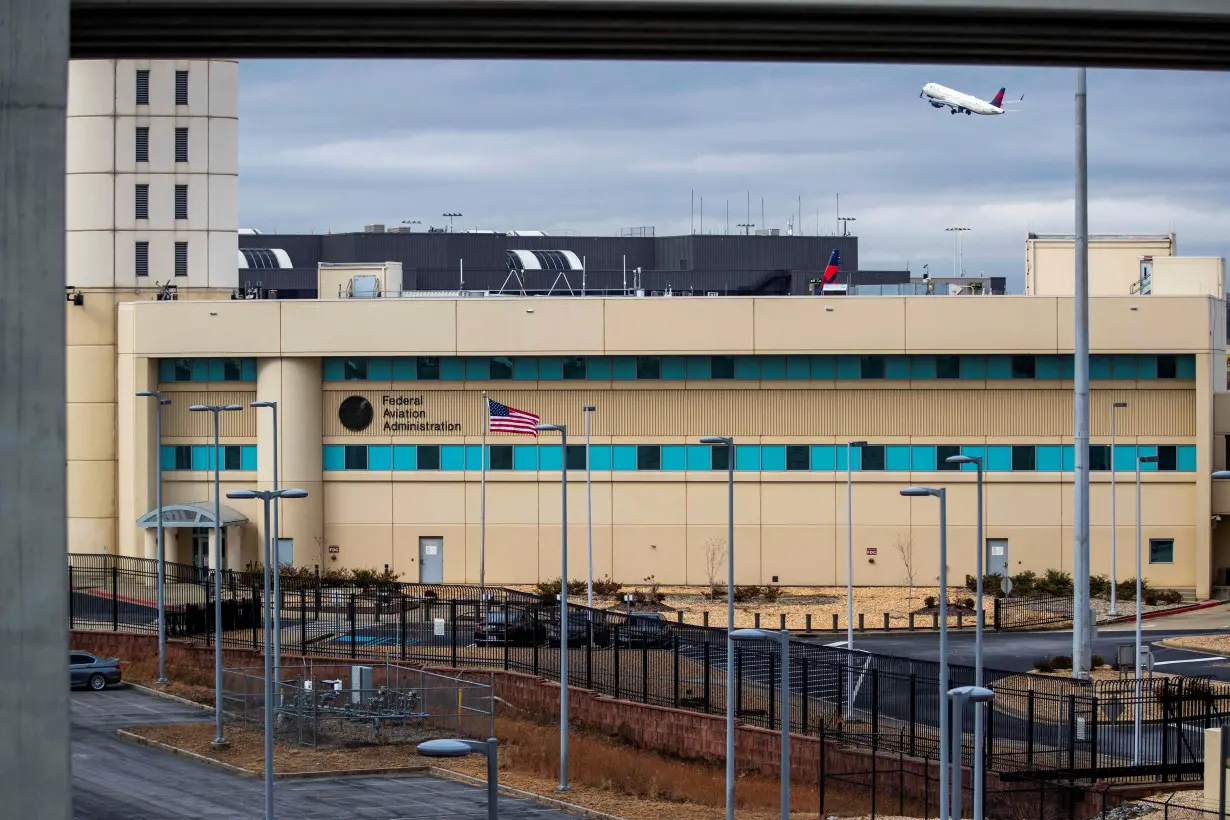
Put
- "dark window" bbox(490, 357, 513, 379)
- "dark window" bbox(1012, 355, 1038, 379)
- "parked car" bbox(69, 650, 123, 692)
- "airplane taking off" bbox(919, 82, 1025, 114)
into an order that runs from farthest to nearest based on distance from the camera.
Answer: "airplane taking off" bbox(919, 82, 1025, 114) < "dark window" bbox(490, 357, 513, 379) < "dark window" bbox(1012, 355, 1038, 379) < "parked car" bbox(69, 650, 123, 692)

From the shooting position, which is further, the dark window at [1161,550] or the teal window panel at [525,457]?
the teal window panel at [525,457]

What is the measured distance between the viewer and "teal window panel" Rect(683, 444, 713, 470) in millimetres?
70062

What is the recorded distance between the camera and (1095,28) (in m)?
14.0

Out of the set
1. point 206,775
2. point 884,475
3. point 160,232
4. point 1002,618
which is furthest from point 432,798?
point 160,232

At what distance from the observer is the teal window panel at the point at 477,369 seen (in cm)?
7056

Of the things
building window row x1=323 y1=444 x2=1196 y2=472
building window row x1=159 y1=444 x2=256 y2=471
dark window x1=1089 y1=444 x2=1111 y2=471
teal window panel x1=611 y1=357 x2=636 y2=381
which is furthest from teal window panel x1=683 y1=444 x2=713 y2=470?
building window row x1=159 y1=444 x2=256 y2=471

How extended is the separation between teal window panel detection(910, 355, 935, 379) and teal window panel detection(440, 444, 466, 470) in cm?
1812

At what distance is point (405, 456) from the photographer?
7119 centimetres

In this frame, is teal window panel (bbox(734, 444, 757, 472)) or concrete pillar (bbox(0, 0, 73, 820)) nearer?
concrete pillar (bbox(0, 0, 73, 820))

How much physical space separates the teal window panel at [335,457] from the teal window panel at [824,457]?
1907cm

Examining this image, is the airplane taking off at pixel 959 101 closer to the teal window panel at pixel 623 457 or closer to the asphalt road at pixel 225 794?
the teal window panel at pixel 623 457

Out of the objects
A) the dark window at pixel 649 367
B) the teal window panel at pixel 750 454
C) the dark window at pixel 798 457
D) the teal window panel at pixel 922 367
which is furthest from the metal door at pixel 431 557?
the teal window panel at pixel 922 367

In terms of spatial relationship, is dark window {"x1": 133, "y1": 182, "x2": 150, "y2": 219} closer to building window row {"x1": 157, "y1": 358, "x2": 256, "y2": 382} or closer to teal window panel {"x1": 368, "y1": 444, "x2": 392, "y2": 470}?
building window row {"x1": 157, "y1": 358, "x2": 256, "y2": 382}

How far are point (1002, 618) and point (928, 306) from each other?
12.8 m
